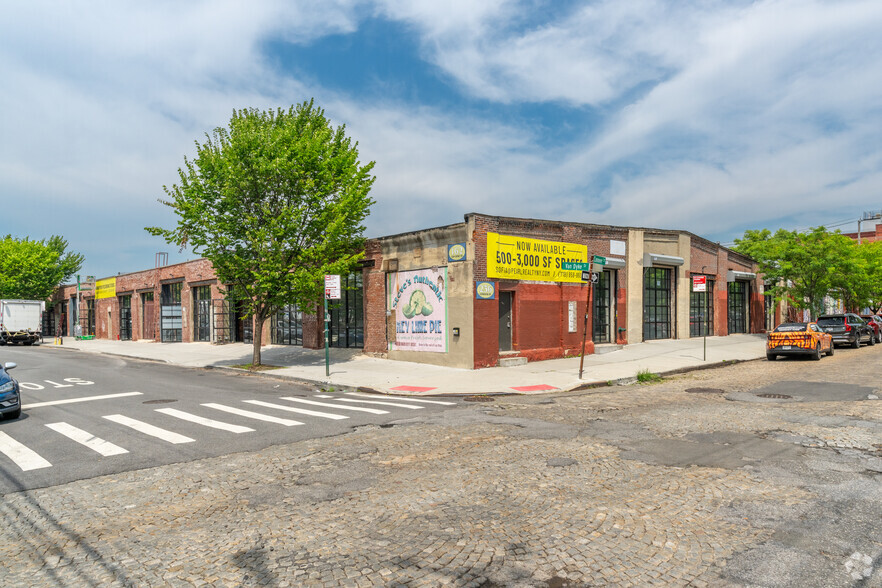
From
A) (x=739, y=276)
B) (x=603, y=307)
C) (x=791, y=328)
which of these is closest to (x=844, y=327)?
(x=791, y=328)

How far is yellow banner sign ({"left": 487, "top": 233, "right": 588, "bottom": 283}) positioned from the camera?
1903 centimetres

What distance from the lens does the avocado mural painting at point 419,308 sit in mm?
19484

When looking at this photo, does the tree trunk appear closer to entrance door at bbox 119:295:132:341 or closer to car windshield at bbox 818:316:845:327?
car windshield at bbox 818:316:845:327

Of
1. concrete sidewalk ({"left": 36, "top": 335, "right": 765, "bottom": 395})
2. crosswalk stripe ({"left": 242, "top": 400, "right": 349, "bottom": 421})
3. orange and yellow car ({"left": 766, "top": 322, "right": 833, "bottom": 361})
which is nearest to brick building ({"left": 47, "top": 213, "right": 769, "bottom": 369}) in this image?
concrete sidewalk ({"left": 36, "top": 335, "right": 765, "bottom": 395})

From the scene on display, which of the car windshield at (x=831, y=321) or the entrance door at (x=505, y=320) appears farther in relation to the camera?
the car windshield at (x=831, y=321)

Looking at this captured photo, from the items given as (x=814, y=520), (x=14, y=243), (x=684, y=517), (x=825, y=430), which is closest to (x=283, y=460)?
(x=684, y=517)

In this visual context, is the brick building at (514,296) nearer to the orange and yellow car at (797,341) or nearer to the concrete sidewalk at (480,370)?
the concrete sidewalk at (480,370)

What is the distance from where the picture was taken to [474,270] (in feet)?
60.3

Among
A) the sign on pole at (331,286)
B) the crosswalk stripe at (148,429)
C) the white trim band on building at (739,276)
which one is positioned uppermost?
the white trim band on building at (739,276)

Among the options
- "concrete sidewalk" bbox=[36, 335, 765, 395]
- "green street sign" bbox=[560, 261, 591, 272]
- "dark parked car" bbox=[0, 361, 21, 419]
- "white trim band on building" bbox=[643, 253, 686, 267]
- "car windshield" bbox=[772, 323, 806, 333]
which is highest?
"white trim band on building" bbox=[643, 253, 686, 267]

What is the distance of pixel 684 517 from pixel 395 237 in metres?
17.4

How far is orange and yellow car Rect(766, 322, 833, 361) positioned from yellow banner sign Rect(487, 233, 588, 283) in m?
7.68

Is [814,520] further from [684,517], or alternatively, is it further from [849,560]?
[684,517]

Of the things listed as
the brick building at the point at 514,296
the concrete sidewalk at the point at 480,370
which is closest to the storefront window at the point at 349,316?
the brick building at the point at 514,296
